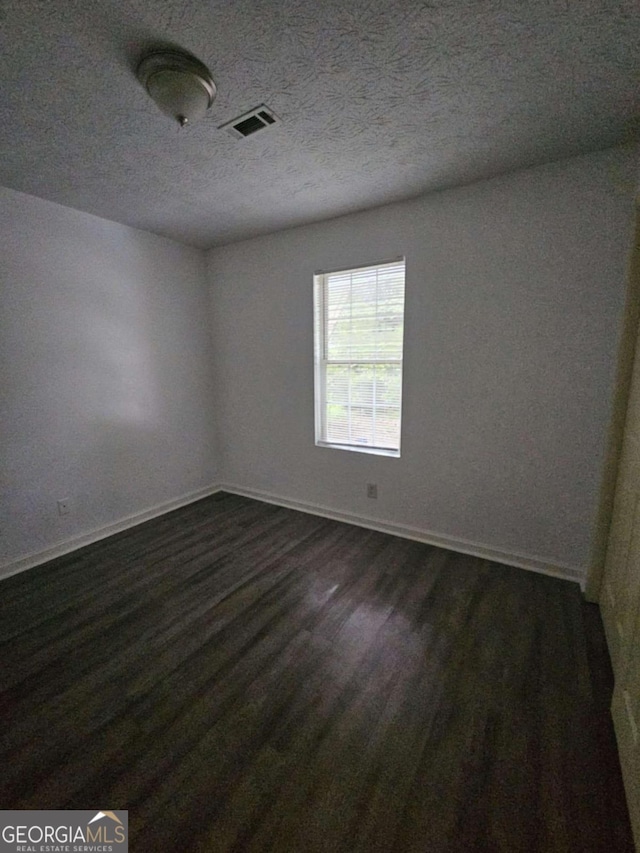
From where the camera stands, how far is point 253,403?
3506mm

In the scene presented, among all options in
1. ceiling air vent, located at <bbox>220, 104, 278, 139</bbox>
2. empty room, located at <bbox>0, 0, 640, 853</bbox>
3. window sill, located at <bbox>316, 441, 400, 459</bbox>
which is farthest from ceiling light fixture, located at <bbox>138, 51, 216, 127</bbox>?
window sill, located at <bbox>316, 441, 400, 459</bbox>

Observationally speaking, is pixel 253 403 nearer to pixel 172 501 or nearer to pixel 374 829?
pixel 172 501

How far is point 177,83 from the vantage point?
1313 mm

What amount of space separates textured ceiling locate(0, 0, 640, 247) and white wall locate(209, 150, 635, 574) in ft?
0.87

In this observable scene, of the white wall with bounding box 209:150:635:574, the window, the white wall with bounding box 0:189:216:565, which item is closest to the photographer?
the white wall with bounding box 209:150:635:574

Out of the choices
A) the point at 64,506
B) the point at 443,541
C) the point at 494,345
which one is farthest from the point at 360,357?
the point at 64,506

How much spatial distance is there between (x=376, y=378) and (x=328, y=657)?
1985 millimetres

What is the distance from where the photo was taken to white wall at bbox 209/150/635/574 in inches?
77.0

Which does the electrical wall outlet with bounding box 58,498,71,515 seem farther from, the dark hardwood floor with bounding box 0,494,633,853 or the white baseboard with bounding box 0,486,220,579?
the dark hardwood floor with bounding box 0,494,633,853

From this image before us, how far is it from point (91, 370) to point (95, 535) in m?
1.36

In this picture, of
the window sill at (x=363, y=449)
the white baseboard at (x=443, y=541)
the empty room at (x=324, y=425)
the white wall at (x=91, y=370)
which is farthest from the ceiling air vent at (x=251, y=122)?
the white baseboard at (x=443, y=541)

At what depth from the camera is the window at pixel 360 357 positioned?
2691 mm

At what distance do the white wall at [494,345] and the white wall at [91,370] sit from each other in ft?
3.41

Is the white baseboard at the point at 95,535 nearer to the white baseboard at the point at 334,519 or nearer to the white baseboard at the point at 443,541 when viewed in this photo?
the white baseboard at the point at 334,519
